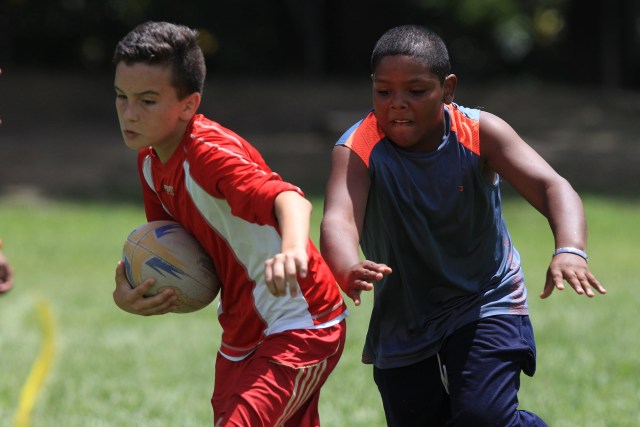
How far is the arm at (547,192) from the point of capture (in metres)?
3.81

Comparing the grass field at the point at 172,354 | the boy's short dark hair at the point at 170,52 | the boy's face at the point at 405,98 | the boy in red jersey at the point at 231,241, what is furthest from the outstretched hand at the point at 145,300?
the grass field at the point at 172,354

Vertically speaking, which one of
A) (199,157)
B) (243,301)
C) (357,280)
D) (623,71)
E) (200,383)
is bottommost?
(623,71)

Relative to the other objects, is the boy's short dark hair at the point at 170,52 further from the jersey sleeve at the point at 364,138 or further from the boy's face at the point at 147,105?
the jersey sleeve at the point at 364,138

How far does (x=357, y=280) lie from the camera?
3.65 m

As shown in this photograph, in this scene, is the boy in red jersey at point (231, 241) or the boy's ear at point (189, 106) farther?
the boy's ear at point (189, 106)

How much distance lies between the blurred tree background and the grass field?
11.7 metres

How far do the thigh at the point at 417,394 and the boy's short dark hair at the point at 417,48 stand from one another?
114cm

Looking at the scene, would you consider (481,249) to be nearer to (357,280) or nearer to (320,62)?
(357,280)

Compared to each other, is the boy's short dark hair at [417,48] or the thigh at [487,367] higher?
the boy's short dark hair at [417,48]

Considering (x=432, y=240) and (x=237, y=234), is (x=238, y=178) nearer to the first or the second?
(x=237, y=234)

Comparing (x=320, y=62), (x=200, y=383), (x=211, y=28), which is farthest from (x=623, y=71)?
(x=200, y=383)

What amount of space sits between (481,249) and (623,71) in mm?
23826

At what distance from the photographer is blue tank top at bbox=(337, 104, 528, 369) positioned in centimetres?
427

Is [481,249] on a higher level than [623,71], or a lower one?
higher
